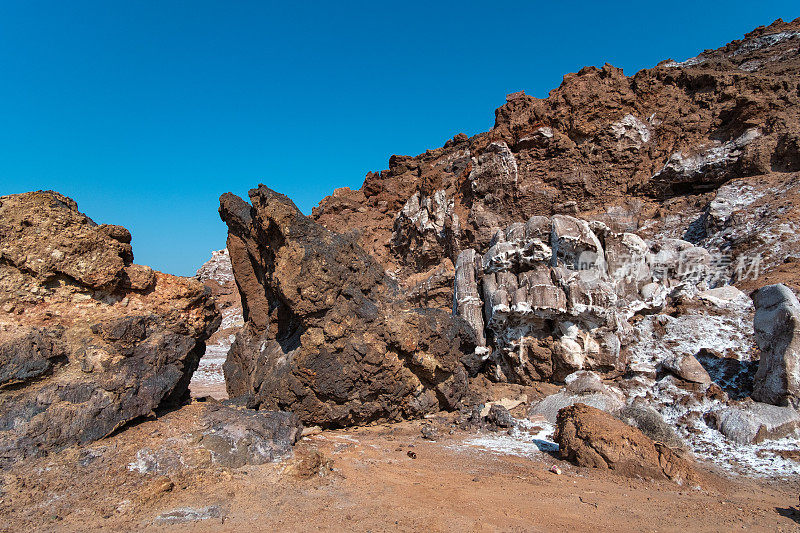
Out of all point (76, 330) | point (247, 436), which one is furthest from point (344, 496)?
point (76, 330)

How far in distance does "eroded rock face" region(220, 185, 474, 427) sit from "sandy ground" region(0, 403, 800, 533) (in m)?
1.08

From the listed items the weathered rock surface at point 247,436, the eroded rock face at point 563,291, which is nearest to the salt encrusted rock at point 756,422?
the eroded rock face at point 563,291

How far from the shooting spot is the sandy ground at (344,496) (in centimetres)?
277

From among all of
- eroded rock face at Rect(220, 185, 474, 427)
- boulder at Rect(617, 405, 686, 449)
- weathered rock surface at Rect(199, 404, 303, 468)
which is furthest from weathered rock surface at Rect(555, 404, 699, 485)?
weathered rock surface at Rect(199, 404, 303, 468)

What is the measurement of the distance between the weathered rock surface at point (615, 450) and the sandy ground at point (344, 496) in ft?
0.39

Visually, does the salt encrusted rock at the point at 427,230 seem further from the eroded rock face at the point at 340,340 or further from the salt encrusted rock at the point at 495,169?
the eroded rock face at the point at 340,340

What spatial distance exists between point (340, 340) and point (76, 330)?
2703 millimetres

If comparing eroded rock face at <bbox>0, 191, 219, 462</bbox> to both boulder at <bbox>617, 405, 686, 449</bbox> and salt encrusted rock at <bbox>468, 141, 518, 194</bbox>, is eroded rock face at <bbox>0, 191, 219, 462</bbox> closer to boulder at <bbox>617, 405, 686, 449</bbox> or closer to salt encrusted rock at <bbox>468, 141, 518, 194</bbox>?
boulder at <bbox>617, 405, 686, 449</bbox>

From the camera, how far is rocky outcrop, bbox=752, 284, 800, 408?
504cm

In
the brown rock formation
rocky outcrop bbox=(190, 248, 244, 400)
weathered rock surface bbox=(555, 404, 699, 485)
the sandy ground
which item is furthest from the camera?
the brown rock formation

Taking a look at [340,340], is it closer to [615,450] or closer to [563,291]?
[615,450]

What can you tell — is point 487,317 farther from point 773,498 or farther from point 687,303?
point 773,498

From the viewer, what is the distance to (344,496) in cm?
325

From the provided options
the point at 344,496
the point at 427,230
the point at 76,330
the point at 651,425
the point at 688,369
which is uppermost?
the point at 427,230
